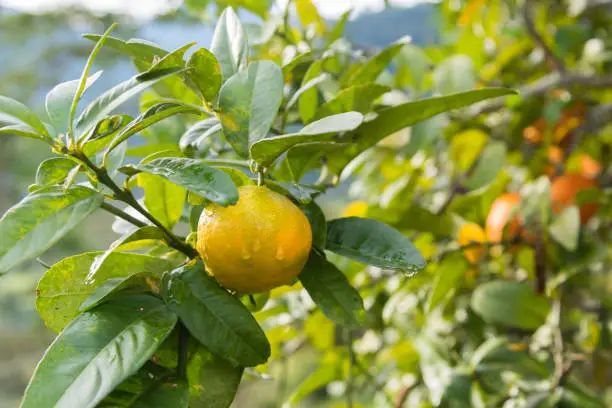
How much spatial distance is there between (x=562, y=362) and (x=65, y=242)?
8200 millimetres

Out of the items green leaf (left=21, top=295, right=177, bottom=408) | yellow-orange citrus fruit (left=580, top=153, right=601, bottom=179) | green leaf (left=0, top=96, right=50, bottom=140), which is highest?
green leaf (left=0, top=96, right=50, bottom=140)

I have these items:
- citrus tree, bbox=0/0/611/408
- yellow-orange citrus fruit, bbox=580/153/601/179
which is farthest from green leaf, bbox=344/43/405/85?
yellow-orange citrus fruit, bbox=580/153/601/179

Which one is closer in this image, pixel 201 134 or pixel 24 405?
pixel 24 405

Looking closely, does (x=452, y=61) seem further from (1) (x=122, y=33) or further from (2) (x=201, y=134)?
(1) (x=122, y=33)

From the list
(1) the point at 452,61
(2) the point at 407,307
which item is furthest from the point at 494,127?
(2) the point at 407,307

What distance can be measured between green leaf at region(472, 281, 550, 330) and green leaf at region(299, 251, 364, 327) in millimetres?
400

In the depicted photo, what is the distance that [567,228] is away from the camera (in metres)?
0.79

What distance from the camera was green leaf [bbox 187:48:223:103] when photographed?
0.44m

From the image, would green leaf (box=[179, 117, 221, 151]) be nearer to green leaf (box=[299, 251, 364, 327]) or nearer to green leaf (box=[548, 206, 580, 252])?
green leaf (box=[299, 251, 364, 327])

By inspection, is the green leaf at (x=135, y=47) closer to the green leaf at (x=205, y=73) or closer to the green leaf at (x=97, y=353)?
the green leaf at (x=205, y=73)

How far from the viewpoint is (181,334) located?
0.42 meters

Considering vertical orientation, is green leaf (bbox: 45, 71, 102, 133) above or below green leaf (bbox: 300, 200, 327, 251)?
above

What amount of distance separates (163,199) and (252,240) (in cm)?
13

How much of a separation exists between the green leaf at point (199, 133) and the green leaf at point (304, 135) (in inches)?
2.1
